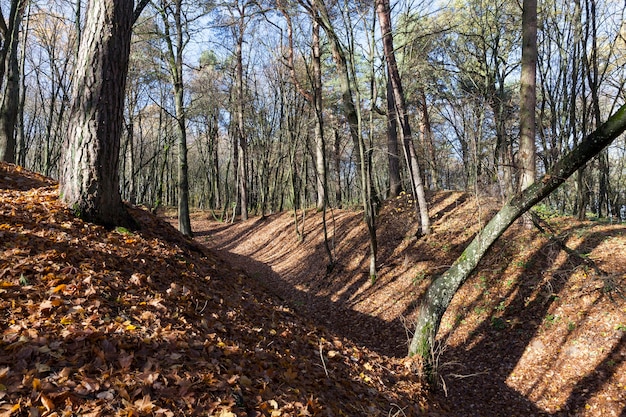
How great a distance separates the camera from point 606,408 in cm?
504

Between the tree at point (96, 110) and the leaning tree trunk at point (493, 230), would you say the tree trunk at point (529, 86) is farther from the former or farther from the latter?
the tree at point (96, 110)

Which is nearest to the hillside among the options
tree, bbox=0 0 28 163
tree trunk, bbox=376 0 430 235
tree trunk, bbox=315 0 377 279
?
tree trunk, bbox=315 0 377 279

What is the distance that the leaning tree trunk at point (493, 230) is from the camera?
4734mm

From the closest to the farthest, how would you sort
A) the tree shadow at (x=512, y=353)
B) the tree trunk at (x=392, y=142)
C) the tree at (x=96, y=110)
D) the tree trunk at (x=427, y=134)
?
the tree at (x=96, y=110) → the tree shadow at (x=512, y=353) → the tree trunk at (x=392, y=142) → the tree trunk at (x=427, y=134)

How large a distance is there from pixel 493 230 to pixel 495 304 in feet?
10.6

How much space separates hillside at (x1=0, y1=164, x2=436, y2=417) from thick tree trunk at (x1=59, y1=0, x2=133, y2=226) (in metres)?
0.40

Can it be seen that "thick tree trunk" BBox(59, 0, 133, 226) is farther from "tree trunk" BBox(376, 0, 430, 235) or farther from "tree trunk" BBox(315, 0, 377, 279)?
"tree trunk" BBox(376, 0, 430, 235)

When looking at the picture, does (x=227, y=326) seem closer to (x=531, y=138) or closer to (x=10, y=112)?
(x=531, y=138)

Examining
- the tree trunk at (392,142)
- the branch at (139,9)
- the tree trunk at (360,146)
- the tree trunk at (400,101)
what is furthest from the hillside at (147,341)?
the tree trunk at (392,142)

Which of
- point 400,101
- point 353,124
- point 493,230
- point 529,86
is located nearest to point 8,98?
point 353,124

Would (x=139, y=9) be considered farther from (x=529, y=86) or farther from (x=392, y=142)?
(x=392, y=142)

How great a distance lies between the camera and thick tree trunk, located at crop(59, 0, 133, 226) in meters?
5.14

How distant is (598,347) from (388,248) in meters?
6.27

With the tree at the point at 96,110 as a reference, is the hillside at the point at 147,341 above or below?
below
